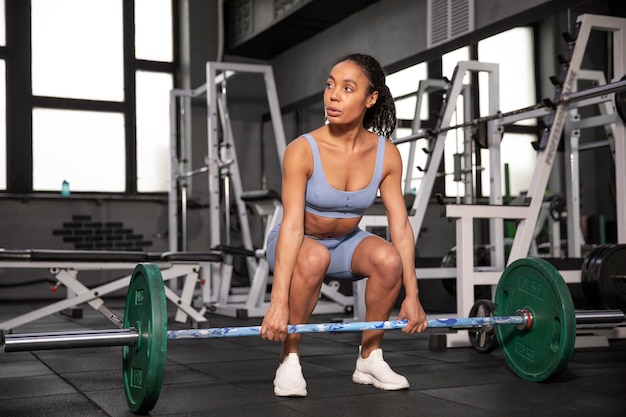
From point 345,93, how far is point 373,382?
0.80 meters

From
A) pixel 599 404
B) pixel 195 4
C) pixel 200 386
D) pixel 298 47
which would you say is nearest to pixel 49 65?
pixel 195 4

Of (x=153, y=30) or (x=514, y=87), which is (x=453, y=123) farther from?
(x=153, y=30)

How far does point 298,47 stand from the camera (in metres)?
7.09

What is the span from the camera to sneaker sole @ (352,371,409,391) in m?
1.98

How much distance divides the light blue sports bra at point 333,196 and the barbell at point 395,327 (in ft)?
1.00

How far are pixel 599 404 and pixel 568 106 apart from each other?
169 cm

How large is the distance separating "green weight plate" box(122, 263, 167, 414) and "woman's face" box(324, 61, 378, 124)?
1.96 ft

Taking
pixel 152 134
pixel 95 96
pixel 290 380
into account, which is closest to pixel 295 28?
pixel 152 134

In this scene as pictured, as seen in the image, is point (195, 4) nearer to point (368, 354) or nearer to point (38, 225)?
point (38, 225)

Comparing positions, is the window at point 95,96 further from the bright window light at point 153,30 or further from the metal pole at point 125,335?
the metal pole at point 125,335

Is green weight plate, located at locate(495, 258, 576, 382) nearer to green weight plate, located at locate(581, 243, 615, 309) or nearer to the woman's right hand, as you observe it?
green weight plate, located at locate(581, 243, 615, 309)

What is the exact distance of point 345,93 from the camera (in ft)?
6.16

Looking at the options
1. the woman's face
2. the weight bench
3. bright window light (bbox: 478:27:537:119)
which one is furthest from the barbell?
bright window light (bbox: 478:27:537:119)

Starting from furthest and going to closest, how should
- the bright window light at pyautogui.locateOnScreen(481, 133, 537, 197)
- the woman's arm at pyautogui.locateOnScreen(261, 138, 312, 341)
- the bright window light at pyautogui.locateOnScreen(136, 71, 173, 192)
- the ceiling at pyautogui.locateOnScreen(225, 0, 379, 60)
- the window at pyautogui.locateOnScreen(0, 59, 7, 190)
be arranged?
the bright window light at pyautogui.locateOnScreen(136, 71, 173, 192)
the window at pyautogui.locateOnScreen(0, 59, 7, 190)
the ceiling at pyautogui.locateOnScreen(225, 0, 379, 60)
the bright window light at pyautogui.locateOnScreen(481, 133, 537, 197)
the woman's arm at pyautogui.locateOnScreen(261, 138, 312, 341)
